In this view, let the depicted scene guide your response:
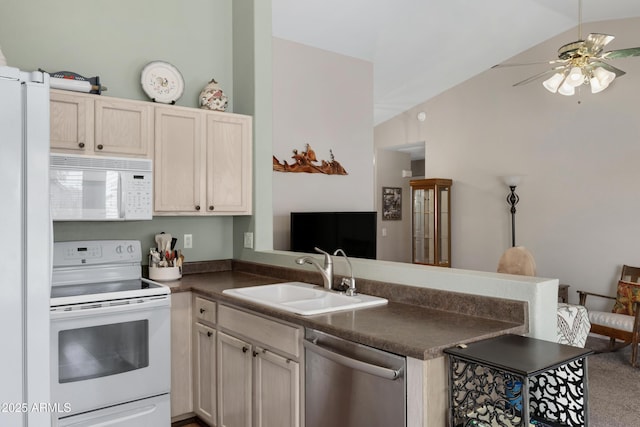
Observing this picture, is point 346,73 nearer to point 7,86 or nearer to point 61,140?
point 61,140

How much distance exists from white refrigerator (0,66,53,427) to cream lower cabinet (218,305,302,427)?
985mm

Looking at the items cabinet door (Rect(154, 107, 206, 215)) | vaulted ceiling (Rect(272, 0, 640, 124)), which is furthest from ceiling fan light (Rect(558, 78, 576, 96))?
cabinet door (Rect(154, 107, 206, 215))

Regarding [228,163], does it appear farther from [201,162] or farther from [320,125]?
[320,125]

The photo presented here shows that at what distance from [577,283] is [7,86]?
5805 millimetres

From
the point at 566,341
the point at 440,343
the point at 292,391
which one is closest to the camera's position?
the point at 440,343

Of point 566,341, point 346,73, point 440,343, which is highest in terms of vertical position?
point 346,73

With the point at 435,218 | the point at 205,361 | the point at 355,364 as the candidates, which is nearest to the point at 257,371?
the point at 205,361

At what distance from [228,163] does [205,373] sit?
4.46 ft

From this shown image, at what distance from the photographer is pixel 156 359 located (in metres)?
2.53

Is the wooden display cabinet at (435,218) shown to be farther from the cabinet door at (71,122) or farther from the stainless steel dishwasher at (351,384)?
the stainless steel dishwasher at (351,384)

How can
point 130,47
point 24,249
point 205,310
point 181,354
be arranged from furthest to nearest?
1. point 130,47
2. point 181,354
3. point 205,310
4. point 24,249

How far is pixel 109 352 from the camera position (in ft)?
7.92

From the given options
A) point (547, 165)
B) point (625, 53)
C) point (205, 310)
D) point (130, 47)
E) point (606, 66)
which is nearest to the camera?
point (205, 310)

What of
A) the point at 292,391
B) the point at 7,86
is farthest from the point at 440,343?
the point at 7,86
